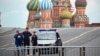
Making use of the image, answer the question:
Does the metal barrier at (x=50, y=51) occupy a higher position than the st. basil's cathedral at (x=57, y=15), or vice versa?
the metal barrier at (x=50, y=51)

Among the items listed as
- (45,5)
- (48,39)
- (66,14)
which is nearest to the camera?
(48,39)

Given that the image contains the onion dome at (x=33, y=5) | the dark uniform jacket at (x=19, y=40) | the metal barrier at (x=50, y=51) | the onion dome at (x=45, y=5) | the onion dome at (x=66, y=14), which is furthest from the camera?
the onion dome at (x=33, y=5)

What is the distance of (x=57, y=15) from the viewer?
94.5 m

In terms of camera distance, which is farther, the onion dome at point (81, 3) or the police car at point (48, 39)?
the onion dome at point (81, 3)

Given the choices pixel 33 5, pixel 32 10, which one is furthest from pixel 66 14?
pixel 32 10

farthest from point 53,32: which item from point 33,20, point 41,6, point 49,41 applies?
point 33,20

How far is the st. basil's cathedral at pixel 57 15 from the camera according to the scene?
8838 centimetres

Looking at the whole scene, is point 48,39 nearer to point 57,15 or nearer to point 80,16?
point 80,16

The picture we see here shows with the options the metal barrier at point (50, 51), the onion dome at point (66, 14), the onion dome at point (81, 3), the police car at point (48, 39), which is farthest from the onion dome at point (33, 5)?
the metal barrier at point (50, 51)

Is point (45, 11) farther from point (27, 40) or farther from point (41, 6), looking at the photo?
point (27, 40)

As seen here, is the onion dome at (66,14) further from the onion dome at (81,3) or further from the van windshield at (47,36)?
Answer: the van windshield at (47,36)

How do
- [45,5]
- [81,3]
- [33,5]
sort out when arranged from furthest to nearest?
1. [33,5]
2. [81,3]
3. [45,5]

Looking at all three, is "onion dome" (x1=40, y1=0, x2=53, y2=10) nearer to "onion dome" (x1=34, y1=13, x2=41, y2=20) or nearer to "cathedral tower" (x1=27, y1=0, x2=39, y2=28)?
"cathedral tower" (x1=27, y1=0, x2=39, y2=28)

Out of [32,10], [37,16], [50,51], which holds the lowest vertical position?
[37,16]
